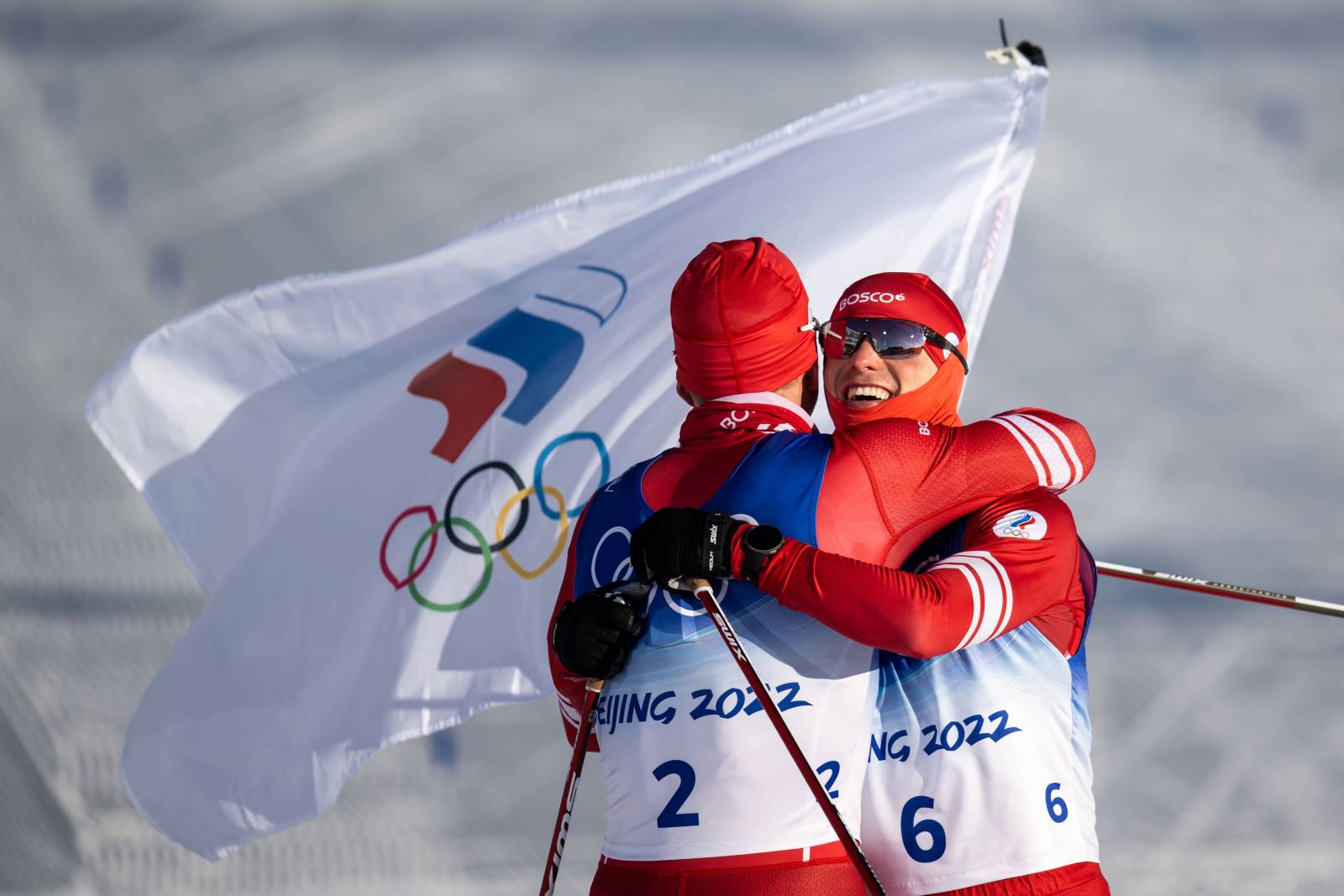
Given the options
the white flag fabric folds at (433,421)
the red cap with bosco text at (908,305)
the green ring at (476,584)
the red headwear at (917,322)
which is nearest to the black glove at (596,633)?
the red headwear at (917,322)

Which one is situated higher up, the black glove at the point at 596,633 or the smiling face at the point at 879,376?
the smiling face at the point at 879,376

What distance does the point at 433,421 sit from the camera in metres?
4.02

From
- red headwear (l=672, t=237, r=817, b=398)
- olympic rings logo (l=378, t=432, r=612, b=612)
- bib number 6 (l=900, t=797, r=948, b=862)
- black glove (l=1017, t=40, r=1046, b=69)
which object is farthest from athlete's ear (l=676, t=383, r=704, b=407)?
black glove (l=1017, t=40, r=1046, b=69)

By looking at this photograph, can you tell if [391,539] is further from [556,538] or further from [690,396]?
[690,396]

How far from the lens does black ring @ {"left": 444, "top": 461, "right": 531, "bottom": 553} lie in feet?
12.6

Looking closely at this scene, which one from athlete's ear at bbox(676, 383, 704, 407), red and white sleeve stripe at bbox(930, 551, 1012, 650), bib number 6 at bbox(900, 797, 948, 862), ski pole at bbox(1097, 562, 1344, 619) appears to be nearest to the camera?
red and white sleeve stripe at bbox(930, 551, 1012, 650)

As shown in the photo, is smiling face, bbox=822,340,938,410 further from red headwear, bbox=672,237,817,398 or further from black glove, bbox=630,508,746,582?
black glove, bbox=630,508,746,582

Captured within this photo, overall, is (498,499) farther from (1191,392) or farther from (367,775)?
(1191,392)

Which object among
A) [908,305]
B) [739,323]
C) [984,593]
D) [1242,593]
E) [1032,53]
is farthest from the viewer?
[1032,53]

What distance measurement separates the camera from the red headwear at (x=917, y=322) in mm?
2318

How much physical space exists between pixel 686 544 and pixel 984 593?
0.39 m

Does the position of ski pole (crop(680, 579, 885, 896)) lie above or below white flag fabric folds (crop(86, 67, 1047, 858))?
above

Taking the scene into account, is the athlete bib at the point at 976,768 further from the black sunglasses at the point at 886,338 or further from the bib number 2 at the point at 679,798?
the black sunglasses at the point at 886,338

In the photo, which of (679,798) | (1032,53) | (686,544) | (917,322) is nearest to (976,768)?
(679,798)
